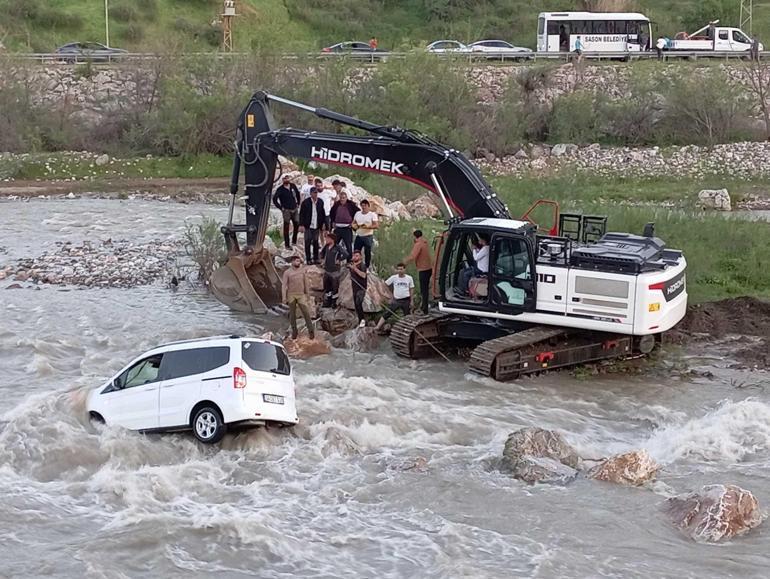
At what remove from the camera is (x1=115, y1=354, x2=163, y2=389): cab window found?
15.3 m

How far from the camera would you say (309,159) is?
20.9 metres

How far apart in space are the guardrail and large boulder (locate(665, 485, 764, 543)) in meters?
38.5

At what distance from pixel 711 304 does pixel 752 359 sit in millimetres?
2779

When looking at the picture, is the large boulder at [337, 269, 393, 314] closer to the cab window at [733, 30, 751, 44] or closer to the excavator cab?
the excavator cab

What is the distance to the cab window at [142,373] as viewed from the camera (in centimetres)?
1529

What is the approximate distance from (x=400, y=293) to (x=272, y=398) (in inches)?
243

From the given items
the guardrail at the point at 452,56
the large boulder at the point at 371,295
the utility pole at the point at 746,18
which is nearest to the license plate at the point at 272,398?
the large boulder at the point at 371,295

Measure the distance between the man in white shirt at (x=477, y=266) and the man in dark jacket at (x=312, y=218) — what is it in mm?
5633

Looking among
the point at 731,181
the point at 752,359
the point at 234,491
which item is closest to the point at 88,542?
the point at 234,491

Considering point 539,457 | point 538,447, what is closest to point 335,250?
point 538,447

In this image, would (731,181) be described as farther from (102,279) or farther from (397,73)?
(102,279)

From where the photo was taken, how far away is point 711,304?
22.3 m

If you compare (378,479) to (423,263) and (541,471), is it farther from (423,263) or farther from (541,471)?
(423,263)

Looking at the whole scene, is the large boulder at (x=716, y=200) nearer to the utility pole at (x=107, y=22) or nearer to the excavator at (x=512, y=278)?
the excavator at (x=512, y=278)
